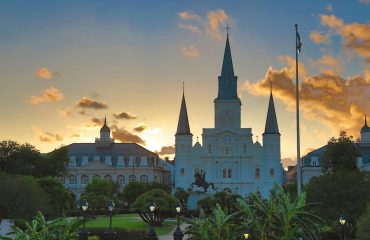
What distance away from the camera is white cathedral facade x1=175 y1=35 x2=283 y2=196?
126 m

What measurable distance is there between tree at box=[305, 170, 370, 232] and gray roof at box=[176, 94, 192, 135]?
3181 inches

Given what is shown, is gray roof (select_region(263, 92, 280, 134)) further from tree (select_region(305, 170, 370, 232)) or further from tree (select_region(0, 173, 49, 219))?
tree (select_region(305, 170, 370, 232))

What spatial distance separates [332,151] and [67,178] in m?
66.7

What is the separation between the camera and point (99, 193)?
339 feet

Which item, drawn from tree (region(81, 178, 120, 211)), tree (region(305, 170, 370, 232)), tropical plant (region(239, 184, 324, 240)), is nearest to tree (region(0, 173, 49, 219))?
tree (region(305, 170, 370, 232))

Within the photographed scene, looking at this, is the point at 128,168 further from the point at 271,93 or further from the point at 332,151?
the point at 332,151

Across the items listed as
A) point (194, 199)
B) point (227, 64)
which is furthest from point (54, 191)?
point (227, 64)

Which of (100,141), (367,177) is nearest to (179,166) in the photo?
(100,141)

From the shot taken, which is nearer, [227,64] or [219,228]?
[219,228]

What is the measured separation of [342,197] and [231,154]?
80.6 m

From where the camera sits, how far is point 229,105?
128m

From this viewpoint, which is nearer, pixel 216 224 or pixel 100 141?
pixel 216 224

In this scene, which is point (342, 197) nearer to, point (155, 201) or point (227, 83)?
point (155, 201)

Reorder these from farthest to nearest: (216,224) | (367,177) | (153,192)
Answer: (153,192) → (367,177) → (216,224)
